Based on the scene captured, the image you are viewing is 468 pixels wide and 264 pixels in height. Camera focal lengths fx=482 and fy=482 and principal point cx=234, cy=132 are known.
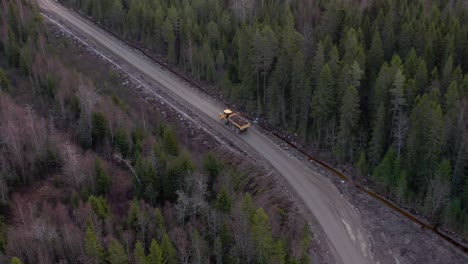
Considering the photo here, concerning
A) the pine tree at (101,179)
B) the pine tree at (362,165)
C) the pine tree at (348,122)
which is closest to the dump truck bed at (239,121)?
the pine tree at (348,122)

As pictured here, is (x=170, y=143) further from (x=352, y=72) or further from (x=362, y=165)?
(x=352, y=72)

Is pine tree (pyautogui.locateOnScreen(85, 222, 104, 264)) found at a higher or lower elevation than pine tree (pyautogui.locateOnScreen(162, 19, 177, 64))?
lower

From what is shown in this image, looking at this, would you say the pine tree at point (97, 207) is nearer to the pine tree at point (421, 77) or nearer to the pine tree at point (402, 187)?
the pine tree at point (402, 187)

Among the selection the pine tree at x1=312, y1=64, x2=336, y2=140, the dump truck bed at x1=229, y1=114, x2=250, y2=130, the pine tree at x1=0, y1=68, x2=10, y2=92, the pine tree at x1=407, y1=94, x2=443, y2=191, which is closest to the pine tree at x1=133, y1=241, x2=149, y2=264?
the dump truck bed at x1=229, y1=114, x2=250, y2=130

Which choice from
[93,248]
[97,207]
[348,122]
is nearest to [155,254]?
[93,248]

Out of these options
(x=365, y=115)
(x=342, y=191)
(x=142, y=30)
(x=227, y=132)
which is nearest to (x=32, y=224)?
(x=227, y=132)

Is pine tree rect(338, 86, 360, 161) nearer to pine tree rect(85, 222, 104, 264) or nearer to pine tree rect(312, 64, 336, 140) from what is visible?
pine tree rect(312, 64, 336, 140)
